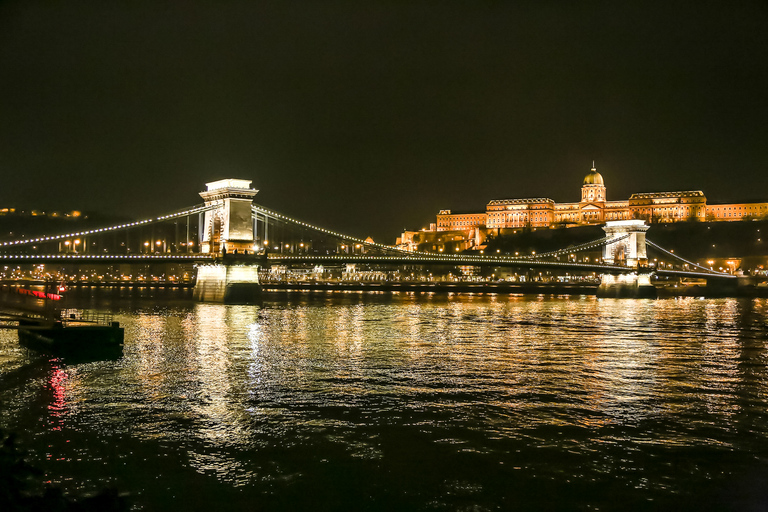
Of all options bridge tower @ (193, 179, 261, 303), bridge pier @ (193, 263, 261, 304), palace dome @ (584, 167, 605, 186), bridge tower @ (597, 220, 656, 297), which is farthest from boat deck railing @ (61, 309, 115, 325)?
palace dome @ (584, 167, 605, 186)

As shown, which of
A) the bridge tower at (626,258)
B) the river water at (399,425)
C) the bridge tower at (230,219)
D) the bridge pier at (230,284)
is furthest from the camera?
the bridge tower at (626,258)

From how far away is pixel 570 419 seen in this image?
10953 mm

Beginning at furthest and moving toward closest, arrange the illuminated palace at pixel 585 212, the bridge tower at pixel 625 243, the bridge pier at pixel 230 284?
the illuminated palace at pixel 585 212, the bridge tower at pixel 625 243, the bridge pier at pixel 230 284

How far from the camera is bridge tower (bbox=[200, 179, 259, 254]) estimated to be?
44469 mm

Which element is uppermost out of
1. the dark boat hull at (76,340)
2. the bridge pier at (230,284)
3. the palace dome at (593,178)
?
the palace dome at (593,178)

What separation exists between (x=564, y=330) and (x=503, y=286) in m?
59.7

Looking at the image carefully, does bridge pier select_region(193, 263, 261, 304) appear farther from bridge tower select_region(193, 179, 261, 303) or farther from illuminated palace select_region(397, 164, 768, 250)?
illuminated palace select_region(397, 164, 768, 250)

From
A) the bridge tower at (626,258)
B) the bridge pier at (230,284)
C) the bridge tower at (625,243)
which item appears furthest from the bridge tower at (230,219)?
the bridge tower at (625,243)

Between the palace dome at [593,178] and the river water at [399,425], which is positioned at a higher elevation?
the palace dome at [593,178]

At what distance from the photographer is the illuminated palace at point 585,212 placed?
13600 centimetres

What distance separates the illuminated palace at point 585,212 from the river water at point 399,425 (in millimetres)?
126444

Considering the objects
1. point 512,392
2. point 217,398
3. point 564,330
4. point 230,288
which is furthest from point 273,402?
point 230,288

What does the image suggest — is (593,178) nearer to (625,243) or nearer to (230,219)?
(625,243)

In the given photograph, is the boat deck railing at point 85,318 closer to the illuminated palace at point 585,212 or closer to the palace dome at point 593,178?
the illuminated palace at point 585,212
